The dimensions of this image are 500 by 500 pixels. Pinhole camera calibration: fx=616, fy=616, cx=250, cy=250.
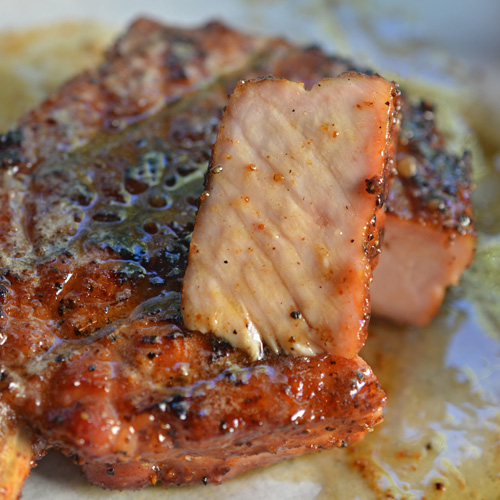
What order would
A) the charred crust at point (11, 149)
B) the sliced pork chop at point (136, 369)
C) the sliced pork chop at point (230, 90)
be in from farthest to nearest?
the sliced pork chop at point (230, 90) < the charred crust at point (11, 149) < the sliced pork chop at point (136, 369)

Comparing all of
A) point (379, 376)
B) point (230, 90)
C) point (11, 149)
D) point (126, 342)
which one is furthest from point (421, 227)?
point (11, 149)

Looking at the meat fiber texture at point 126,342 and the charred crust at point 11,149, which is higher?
the charred crust at point 11,149

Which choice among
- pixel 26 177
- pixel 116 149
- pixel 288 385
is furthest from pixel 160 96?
pixel 288 385

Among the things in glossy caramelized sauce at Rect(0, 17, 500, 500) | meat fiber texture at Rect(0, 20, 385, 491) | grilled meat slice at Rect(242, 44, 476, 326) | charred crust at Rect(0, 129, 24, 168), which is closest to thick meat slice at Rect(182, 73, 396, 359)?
meat fiber texture at Rect(0, 20, 385, 491)

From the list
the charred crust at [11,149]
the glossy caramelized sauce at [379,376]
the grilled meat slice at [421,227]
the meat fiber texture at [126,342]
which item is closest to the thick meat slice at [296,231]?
the meat fiber texture at [126,342]

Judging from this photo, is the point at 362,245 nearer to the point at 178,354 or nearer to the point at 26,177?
the point at 178,354

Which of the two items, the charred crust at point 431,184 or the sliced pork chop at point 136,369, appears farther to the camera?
the charred crust at point 431,184

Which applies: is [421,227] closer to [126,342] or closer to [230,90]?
[230,90]

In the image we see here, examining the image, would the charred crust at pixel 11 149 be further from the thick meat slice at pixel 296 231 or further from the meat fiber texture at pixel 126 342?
the thick meat slice at pixel 296 231
